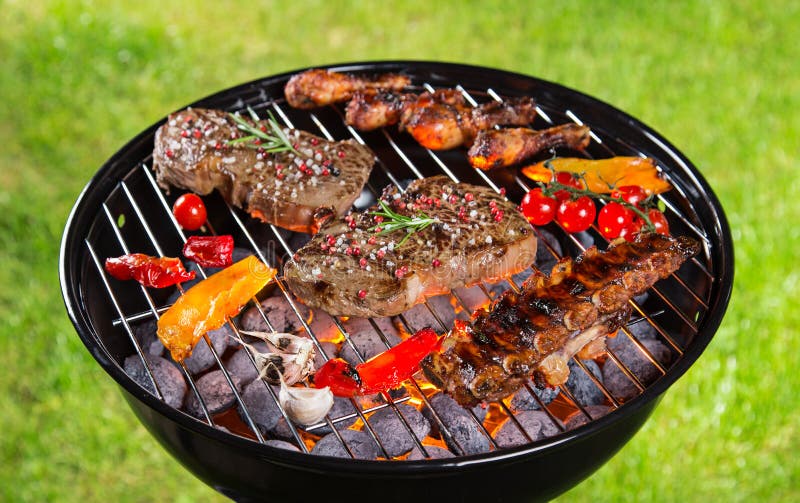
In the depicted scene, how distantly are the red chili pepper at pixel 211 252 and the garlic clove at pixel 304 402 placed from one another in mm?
811

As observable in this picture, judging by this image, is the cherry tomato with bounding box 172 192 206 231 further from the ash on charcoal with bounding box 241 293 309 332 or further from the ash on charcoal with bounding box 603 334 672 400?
the ash on charcoal with bounding box 603 334 672 400

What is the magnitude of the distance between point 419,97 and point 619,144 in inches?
36.9

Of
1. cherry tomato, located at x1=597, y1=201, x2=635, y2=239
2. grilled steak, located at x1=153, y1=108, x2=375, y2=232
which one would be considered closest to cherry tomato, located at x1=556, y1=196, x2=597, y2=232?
cherry tomato, located at x1=597, y1=201, x2=635, y2=239

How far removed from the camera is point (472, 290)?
3674mm

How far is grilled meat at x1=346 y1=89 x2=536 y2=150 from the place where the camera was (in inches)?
155

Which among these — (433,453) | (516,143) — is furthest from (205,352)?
(516,143)

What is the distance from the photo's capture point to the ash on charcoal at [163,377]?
→ 11.1ft

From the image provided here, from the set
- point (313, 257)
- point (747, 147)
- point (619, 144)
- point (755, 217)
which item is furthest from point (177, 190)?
point (747, 147)

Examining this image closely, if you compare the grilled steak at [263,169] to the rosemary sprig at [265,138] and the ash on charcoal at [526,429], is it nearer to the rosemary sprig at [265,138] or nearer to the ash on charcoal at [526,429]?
the rosemary sprig at [265,138]

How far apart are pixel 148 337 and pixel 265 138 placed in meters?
0.98

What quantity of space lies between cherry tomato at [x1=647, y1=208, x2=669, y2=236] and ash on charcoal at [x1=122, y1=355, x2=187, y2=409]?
1989 mm

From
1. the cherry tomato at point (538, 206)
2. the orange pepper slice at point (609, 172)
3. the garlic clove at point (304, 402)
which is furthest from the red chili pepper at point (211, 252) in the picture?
the orange pepper slice at point (609, 172)

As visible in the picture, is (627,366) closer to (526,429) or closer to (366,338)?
(526,429)

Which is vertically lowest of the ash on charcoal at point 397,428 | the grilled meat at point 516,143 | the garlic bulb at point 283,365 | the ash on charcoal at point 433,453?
the ash on charcoal at point 433,453
